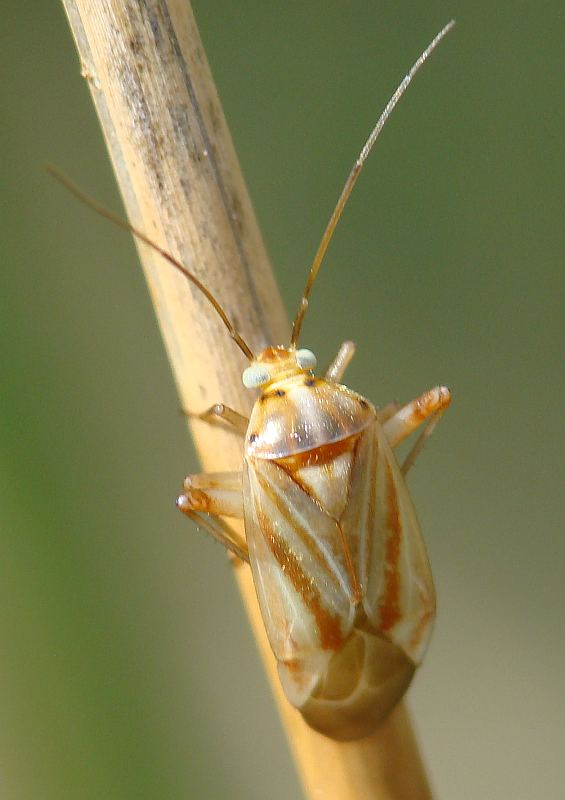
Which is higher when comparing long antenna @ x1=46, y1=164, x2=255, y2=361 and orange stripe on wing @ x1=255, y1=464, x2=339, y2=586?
long antenna @ x1=46, y1=164, x2=255, y2=361

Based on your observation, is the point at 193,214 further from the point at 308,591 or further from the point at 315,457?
the point at 308,591

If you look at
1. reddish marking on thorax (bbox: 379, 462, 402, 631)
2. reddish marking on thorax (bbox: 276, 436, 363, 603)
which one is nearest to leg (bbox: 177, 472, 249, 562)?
reddish marking on thorax (bbox: 276, 436, 363, 603)

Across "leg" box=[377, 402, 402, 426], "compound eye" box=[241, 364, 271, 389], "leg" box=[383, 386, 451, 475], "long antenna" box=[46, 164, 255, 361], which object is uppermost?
"long antenna" box=[46, 164, 255, 361]

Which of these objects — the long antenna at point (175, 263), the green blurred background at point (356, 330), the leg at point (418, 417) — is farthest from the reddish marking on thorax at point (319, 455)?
the green blurred background at point (356, 330)

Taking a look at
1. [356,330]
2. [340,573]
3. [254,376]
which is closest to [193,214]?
[254,376]

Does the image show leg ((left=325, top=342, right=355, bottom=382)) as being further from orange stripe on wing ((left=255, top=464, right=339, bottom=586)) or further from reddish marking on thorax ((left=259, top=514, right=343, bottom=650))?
reddish marking on thorax ((left=259, top=514, right=343, bottom=650))

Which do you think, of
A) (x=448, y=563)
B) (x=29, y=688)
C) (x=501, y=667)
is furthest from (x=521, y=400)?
(x=29, y=688)
